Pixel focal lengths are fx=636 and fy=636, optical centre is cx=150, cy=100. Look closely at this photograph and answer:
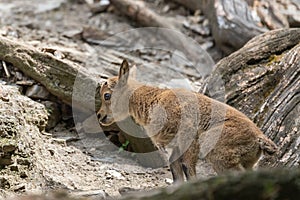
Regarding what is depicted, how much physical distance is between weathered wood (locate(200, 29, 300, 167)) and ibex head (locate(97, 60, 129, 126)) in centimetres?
122

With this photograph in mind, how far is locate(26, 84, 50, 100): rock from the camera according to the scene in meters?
8.29

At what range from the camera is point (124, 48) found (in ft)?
38.2

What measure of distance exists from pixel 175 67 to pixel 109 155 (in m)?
3.43

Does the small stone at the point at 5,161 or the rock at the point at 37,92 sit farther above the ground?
the rock at the point at 37,92

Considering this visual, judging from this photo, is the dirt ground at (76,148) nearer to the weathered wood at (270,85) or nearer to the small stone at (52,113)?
the small stone at (52,113)

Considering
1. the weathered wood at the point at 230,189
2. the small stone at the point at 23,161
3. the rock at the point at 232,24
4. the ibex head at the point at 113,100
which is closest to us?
the weathered wood at the point at 230,189

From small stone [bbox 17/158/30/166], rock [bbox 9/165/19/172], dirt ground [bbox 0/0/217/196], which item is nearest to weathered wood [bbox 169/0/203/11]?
dirt ground [bbox 0/0/217/196]

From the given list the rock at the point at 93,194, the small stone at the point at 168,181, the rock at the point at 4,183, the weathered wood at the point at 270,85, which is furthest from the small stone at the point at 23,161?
the weathered wood at the point at 270,85

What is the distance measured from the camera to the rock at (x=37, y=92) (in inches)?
326

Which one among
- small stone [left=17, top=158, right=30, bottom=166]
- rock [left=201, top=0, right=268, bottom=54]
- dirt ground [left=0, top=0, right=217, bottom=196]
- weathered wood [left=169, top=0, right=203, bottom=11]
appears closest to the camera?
small stone [left=17, top=158, right=30, bottom=166]

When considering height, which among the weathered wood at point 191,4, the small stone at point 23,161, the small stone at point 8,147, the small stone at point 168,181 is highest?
the weathered wood at point 191,4

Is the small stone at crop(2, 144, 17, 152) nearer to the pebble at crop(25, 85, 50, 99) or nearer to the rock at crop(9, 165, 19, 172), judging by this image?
the rock at crop(9, 165, 19, 172)

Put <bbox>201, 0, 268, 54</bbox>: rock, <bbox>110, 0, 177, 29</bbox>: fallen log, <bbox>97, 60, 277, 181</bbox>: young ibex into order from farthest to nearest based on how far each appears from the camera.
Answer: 1. <bbox>110, 0, 177, 29</bbox>: fallen log
2. <bbox>201, 0, 268, 54</bbox>: rock
3. <bbox>97, 60, 277, 181</bbox>: young ibex

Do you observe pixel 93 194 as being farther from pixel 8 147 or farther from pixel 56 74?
pixel 56 74
